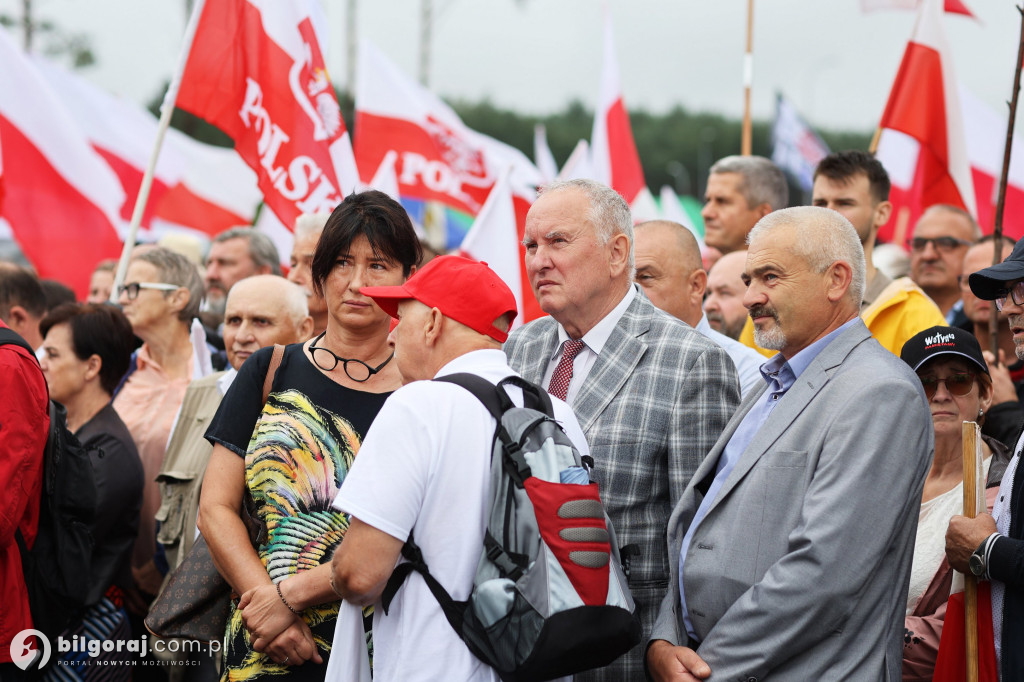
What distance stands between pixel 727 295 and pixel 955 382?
2457 mm

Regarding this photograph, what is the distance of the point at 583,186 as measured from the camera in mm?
3766

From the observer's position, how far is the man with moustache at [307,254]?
18.7 ft

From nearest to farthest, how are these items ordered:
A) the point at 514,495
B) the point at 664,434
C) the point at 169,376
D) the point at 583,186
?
1. the point at 514,495
2. the point at 664,434
3. the point at 583,186
4. the point at 169,376

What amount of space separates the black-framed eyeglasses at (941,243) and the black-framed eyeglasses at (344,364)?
436cm

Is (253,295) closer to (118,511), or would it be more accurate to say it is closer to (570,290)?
(118,511)

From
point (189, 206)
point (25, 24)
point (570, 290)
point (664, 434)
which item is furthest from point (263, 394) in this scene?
point (25, 24)

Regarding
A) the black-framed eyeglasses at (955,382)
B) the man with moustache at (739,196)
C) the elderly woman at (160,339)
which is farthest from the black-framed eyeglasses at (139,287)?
the black-framed eyeglasses at (955,382)

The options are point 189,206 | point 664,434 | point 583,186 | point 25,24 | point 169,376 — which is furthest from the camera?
point 25,24

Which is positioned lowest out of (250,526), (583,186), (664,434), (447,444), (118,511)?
(118,511)

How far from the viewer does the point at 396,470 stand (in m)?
2.66

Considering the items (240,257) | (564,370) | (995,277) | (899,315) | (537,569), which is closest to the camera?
(537,569)

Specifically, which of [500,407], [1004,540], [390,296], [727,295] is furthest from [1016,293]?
[727,295]

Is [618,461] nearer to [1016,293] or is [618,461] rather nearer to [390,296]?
[390,296]

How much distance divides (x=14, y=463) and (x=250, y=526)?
1.10 meters
